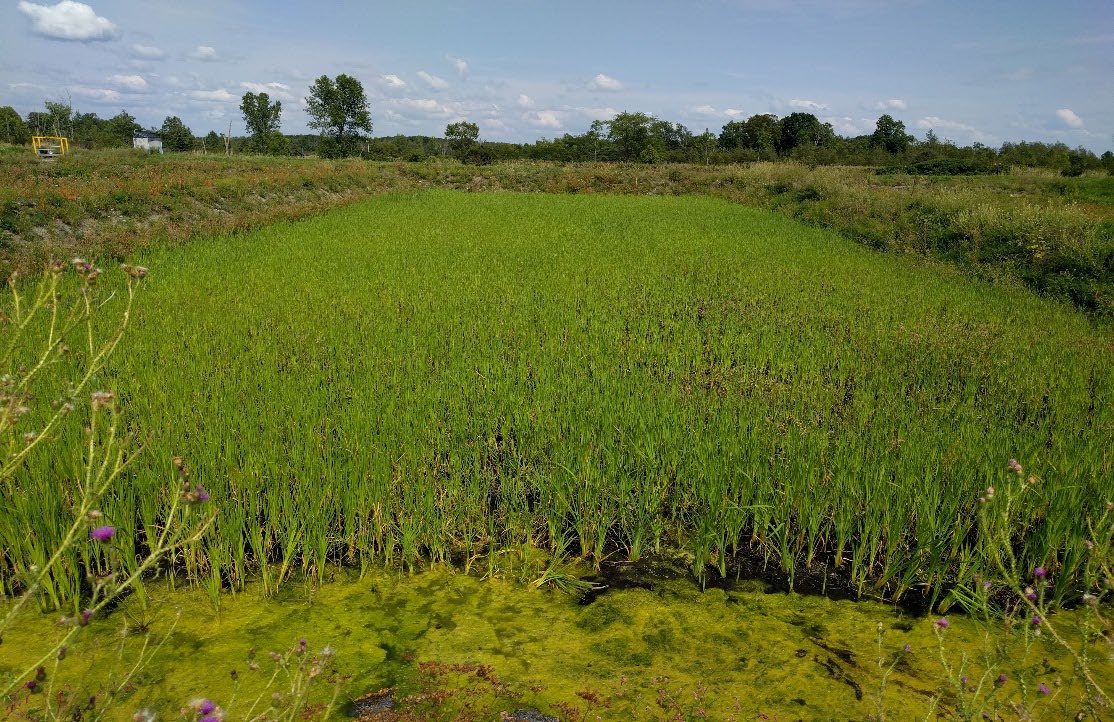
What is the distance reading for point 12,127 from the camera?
67.9 metres

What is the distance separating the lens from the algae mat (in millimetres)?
2271

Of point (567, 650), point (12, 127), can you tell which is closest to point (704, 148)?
point (567, 650)

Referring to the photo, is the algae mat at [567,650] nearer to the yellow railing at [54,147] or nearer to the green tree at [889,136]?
the yellow railing at [54,147]

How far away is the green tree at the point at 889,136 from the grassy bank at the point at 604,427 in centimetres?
5308

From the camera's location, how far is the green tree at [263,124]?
5922cm

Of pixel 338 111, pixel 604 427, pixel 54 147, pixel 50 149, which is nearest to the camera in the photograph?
pixel 604 427

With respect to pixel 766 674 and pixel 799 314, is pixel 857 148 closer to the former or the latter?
pixel 799 314

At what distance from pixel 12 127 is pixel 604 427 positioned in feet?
292

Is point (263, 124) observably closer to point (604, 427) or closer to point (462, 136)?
point (462, 136)

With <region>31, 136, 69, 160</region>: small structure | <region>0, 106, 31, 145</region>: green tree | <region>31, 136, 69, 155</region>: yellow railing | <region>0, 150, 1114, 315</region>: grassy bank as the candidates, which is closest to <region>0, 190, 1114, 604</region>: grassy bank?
<region>0, 150, 1114, 315</region>: grassy bank

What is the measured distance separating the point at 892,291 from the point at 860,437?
225 inches

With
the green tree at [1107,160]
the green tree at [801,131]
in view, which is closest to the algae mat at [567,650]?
the green tree at [1107,160]

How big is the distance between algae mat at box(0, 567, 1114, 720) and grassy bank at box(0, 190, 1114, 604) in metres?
0.22

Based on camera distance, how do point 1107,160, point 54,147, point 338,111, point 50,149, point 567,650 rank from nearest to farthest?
point 567,650 → point 50,149 → point 54,147 → point 1107,160 → point 338,111
